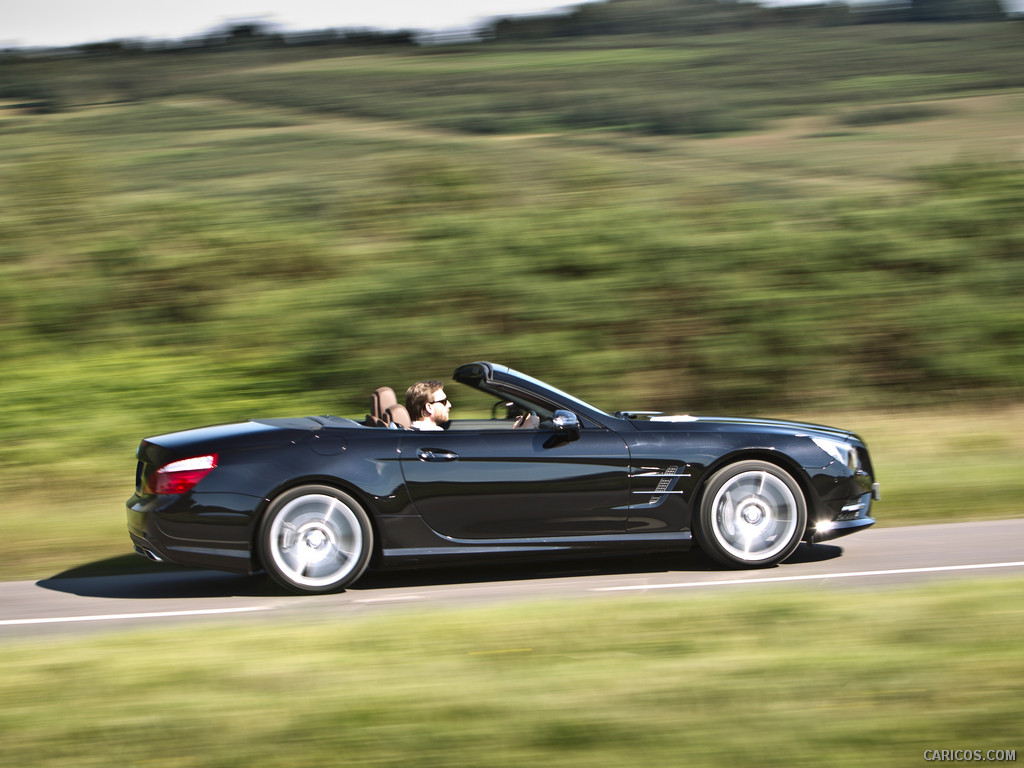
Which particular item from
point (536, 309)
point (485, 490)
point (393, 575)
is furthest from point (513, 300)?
point (485, 490)

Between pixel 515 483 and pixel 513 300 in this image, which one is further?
pixel 513 300

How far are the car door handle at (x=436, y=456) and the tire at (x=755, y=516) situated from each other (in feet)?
4.95

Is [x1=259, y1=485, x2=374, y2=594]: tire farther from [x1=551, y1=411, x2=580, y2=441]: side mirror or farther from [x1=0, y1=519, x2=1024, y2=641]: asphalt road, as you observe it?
[x1=551, y1=411, x2=580, y2=441]: side mirror

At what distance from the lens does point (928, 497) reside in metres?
9.19

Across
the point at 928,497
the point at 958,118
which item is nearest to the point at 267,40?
the point at 958,118

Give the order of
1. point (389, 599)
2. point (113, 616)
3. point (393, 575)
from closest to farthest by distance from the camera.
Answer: point (113, 616) < point (389, 599) < point (393, 575)

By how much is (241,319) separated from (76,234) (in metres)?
3.83

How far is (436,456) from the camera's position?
6438 millimetres

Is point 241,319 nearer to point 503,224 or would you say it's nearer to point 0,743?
point 503,224

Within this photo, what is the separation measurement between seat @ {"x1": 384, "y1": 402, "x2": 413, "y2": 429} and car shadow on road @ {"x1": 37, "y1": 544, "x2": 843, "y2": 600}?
2.79 ft

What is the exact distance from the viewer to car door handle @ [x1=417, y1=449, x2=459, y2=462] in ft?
21.1

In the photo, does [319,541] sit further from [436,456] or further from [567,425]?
[567,425]

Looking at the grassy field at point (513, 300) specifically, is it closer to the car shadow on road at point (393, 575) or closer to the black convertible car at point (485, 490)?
the car shadow on road at point (393, 575)

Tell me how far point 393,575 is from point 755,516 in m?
2.27
